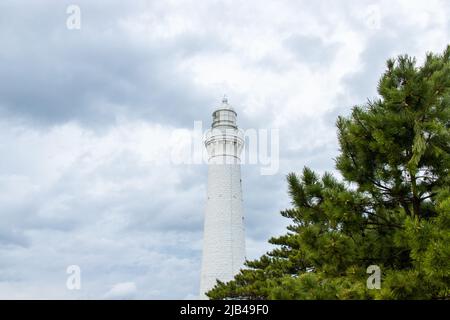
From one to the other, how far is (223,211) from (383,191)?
63.5ft

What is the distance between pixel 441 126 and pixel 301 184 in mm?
2267

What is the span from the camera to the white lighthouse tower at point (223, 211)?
25.6m

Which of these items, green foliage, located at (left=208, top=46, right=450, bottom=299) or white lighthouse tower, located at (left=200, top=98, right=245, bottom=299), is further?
white lighthouse tower, located at (left=200, top=98, right=245, bottom=299)

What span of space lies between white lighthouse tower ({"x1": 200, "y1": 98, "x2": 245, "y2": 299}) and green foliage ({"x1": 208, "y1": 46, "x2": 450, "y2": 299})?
18.3 metres

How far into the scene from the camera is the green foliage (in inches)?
273

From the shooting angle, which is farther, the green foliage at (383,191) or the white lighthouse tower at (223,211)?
the white lighthouse tower at (223,211)

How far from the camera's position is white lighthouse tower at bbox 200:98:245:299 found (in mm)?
25609

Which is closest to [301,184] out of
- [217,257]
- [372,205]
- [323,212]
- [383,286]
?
[323,212]

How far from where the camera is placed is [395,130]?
7.25 metres

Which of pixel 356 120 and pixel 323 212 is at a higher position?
pixel 356 120

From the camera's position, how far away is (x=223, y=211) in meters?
26.7

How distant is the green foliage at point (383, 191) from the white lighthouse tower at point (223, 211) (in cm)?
1829
